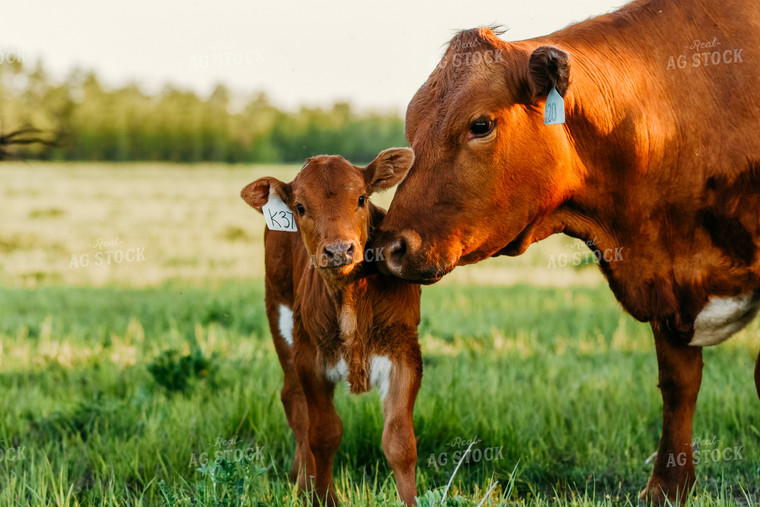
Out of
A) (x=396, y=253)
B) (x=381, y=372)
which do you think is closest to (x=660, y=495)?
(x=381, y=372)

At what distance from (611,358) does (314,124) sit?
20.0 meters

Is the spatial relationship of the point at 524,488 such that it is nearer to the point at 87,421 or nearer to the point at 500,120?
the point at 500,120

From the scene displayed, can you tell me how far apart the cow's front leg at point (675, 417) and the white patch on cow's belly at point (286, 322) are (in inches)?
85.2

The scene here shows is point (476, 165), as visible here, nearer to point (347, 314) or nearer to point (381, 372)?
point (347, 314)

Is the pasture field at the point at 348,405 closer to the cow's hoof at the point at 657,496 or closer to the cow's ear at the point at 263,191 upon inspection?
the cow's hoof at the point at 657,496

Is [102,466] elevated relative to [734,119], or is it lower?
lower

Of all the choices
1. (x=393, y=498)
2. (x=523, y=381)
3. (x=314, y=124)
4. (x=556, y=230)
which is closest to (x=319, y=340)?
(x=393, y=498)

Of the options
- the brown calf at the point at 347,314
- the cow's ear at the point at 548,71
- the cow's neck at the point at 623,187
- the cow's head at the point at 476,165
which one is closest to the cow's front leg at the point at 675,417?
the cow's neck at the point at 623,187

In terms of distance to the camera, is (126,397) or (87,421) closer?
(87,421)

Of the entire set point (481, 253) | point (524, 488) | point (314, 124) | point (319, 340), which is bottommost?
point (524, 488)

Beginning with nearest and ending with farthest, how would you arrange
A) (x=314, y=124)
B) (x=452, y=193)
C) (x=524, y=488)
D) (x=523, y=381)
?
(x=452, y=193) → (x=524, y=488) → (x=523, y=381) → (x=314, y=124)

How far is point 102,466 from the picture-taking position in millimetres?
4613

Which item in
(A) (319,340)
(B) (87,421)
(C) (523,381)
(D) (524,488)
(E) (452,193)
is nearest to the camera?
(E) (452,193)

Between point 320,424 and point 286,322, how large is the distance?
3.50ft
